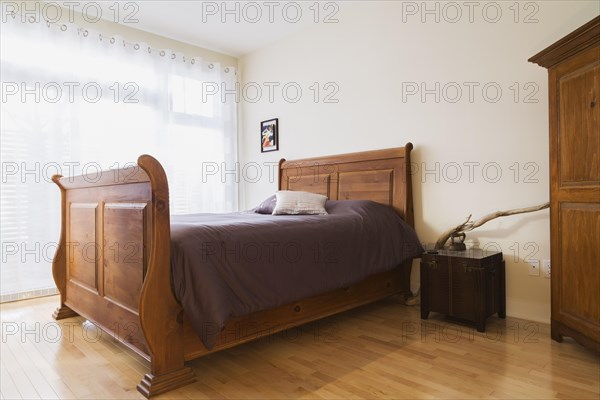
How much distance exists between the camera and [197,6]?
3.65m

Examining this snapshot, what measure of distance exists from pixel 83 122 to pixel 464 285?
3410mm

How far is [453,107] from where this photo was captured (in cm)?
297

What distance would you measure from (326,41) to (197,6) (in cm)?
123

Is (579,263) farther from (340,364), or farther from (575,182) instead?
(340,364)

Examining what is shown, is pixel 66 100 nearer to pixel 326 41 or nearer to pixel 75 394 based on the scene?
pixel 326 41

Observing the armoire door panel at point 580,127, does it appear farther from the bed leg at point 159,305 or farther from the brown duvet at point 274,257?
the bed leg at point 159,305

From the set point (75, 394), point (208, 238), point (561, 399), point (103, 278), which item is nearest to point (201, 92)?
point (103, 278)

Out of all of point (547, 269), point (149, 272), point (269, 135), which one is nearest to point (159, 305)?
point (149, 272)

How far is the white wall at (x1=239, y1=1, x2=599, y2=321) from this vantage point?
258 centimetres

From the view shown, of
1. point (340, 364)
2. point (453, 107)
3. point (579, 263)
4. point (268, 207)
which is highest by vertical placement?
point (453, 107)

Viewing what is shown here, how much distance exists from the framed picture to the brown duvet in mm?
1737

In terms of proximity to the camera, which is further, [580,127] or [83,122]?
[83,122]

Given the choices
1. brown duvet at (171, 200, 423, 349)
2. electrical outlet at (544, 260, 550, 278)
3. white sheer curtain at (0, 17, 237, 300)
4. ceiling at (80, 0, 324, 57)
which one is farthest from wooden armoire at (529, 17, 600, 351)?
white sheer curtain at (0, 17, 237, 300)

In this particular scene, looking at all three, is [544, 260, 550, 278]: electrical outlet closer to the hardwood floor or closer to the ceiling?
the hardwood floor
